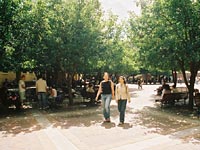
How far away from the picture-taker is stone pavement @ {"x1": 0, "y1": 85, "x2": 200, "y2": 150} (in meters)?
7.29

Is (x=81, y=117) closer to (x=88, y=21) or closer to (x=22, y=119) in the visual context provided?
(x=22, y=119)

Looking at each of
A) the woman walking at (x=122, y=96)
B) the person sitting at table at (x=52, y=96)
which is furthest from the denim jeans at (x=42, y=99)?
the woman walking at (x=122, y=96)

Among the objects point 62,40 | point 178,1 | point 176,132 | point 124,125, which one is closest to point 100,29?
point 62,40

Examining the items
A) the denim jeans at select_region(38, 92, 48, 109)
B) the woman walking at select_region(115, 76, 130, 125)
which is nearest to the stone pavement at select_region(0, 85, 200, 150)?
the woman walking at select_region(115, 76, 130, 125)

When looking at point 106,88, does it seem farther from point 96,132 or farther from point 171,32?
point 171,32

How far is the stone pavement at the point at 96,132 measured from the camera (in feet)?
23.9

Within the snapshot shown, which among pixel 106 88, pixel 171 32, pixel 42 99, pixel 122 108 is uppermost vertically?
pixel 171 32

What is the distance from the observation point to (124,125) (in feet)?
32.4

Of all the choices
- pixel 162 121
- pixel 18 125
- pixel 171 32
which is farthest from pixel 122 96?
pixel 171 32

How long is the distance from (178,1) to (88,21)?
4.68m

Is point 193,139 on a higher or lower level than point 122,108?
lower

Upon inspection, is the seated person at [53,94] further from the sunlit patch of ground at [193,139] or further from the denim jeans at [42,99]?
the sunlit patch of ground at [193,139]

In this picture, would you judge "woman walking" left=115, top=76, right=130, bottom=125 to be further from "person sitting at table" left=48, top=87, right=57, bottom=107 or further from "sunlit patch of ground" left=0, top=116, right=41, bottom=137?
"person sitting at table" left=48, top=87, right=57, bottom=107

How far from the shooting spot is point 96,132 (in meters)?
8.80
